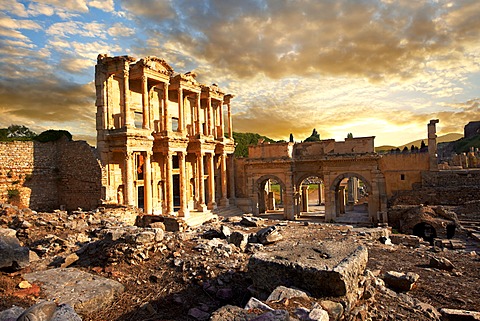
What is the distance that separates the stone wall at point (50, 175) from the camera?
17328mm

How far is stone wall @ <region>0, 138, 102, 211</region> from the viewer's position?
1733cm

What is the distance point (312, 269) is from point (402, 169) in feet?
65.2

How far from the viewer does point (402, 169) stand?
22.0 meters

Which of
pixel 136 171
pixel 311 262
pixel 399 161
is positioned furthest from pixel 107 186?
pixel 399 161

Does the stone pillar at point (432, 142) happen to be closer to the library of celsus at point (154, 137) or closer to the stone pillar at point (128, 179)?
the library of celsus at point (154, 137)

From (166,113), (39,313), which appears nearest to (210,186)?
(166,113)

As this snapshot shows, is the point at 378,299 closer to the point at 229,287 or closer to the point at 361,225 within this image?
the point at 229,287

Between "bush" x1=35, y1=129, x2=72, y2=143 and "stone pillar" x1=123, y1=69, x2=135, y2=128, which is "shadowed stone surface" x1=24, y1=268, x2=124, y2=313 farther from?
"bush" x1=35, y1=129, x2=72, y2=143

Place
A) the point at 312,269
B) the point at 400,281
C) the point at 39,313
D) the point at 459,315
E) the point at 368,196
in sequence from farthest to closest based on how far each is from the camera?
1. the point at 368,196
2. the point at 400,281
3. the point at 459,315
4. the point at 312,269
5. the point at 39,313

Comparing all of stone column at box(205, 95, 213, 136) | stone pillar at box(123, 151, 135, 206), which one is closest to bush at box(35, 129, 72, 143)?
stone pillar at box(123, 151, 135, 206)

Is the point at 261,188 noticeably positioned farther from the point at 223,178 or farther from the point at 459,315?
the point at 459,315

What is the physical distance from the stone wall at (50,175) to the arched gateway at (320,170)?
42.7ft

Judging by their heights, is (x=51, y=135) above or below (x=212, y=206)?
above

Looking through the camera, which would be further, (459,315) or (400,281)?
(400,281)
